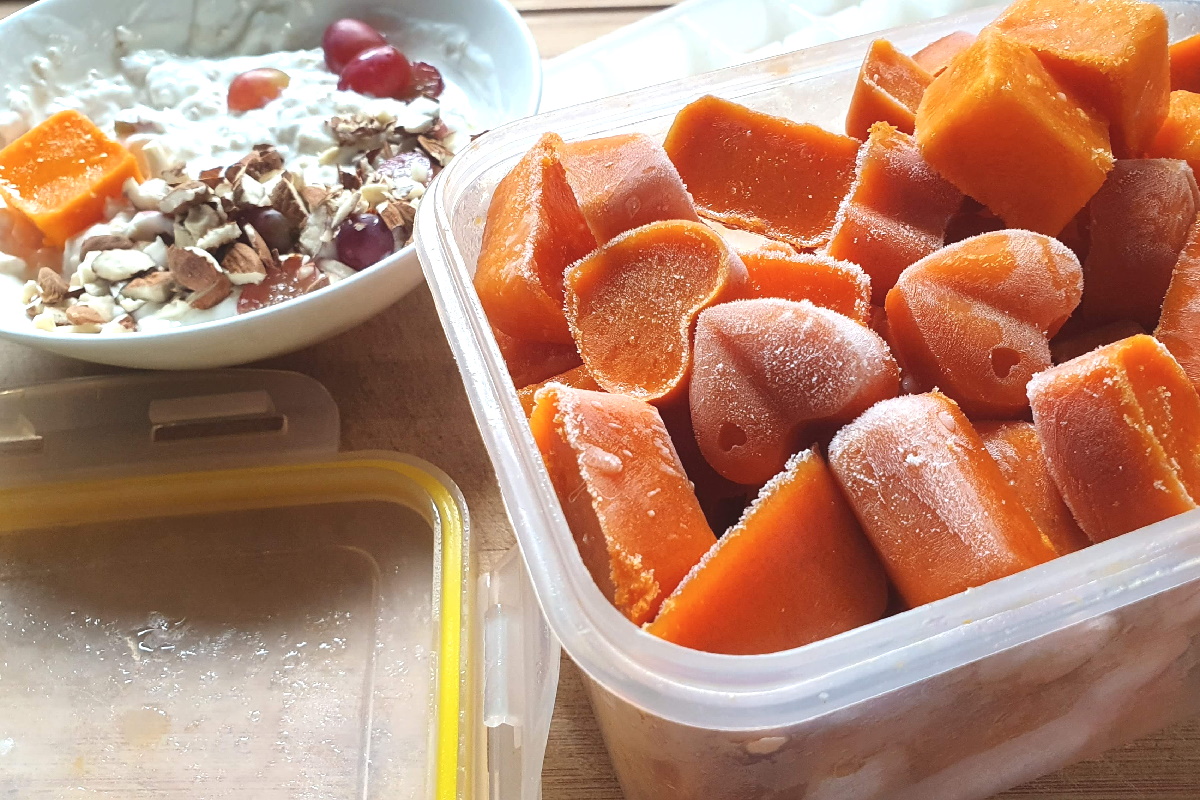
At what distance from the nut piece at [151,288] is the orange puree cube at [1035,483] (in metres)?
0.69

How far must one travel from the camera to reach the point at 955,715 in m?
0.49

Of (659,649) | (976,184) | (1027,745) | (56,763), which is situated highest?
(976,184)

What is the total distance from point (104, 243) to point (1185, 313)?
2.84 feet

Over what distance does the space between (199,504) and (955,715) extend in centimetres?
62

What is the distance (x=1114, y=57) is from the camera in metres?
0.57

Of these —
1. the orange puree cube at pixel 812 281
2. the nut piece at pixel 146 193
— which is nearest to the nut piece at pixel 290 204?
the nut piece at pixel 146 193

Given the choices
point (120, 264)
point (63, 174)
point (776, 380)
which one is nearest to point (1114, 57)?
point (776, 380)

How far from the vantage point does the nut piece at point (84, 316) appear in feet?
2.68

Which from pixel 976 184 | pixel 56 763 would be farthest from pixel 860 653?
pixel 56 763

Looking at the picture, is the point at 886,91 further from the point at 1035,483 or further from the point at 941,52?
the point at 1035,483

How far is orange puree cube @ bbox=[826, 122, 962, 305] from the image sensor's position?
0.60m

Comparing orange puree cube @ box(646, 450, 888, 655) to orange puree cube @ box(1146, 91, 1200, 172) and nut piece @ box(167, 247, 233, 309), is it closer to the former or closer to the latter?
orange puree cube @ box(1146, 91, 1200, 172)

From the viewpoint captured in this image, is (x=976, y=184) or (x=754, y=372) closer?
(x=754, y=372)

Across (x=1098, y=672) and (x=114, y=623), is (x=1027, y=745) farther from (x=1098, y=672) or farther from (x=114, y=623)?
(x=114, y=623)
